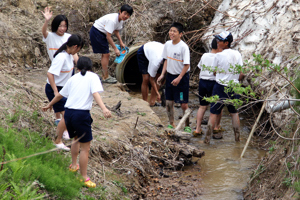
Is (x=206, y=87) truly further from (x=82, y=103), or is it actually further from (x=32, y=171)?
(x=32, y=171)

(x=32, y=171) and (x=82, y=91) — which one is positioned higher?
(x=82, y=91)

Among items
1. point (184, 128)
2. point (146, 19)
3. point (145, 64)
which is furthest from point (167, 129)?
point (146, 19)

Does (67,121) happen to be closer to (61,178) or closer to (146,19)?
(61,178)

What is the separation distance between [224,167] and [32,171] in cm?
365

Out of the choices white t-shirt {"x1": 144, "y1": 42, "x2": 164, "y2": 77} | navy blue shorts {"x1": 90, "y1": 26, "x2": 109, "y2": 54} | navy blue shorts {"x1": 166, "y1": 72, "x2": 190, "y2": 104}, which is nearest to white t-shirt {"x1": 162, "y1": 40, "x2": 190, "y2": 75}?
navy blue shorts {"x1": 166, "y1": 72, "x2": 190, "y2": 104}

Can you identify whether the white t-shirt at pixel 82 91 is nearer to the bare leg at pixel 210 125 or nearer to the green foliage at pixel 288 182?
the green foliage at pixel 288 182

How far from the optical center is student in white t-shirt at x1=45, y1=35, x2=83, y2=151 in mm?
4621

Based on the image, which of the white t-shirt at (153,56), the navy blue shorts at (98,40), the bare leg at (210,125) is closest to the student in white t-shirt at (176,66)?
the bare leg at (210,125)

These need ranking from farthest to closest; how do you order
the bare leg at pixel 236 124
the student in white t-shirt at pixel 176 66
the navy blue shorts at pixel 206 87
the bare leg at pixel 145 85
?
the bare leg at pixel 145 85 < the navy blue shorts at pixel 206 87 < the bare leg at pixel 236 124 < the student in white t-shirt at pixel 176 66

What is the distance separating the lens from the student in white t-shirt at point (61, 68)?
15.2ft

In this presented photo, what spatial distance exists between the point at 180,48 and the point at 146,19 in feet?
14.4

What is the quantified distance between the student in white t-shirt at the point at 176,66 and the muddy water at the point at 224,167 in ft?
3.00

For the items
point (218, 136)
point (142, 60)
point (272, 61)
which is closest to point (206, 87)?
point (218, 136)

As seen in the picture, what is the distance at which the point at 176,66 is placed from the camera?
278 inches
